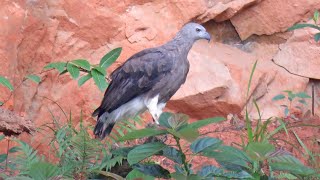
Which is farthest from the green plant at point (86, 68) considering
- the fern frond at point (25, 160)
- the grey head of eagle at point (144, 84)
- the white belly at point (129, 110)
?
the white belly at point (129, 110)

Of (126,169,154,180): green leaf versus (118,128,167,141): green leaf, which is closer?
(118,128,167,141): green leaf

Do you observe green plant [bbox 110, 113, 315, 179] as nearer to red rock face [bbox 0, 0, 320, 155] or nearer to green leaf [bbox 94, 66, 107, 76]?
green leaf [bbox 94, 66, 107, 76]

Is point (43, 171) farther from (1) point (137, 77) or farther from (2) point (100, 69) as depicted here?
(1) point (137, 77)

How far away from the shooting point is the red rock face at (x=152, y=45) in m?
6.80

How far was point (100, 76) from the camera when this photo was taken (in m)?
2.97

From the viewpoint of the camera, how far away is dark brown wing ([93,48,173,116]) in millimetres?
5863

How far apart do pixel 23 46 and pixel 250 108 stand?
8.11 feet

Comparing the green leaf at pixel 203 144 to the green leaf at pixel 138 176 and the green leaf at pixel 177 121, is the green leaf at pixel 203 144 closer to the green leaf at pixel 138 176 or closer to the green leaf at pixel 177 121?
the green leaf at pixel 177 121

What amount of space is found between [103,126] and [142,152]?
14.1ft

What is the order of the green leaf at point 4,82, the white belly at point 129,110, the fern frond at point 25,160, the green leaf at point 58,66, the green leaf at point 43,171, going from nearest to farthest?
the green leaf at point 43,171 < the fern frond at point 25,160 < the green leaf at point 4,82 < the green leaf at point 58,66 < the white belly at point 129,110

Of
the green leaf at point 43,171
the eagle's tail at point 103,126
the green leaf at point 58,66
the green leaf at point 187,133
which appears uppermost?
the green leaf at point 58,66

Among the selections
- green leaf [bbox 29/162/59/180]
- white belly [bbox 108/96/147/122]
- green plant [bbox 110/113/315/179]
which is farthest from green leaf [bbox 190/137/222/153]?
white belly [bbox 108/96/147/122]

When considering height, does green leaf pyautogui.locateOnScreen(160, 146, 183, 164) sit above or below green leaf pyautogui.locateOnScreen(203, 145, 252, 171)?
above

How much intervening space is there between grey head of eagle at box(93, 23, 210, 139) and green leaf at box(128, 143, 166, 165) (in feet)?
13.0
